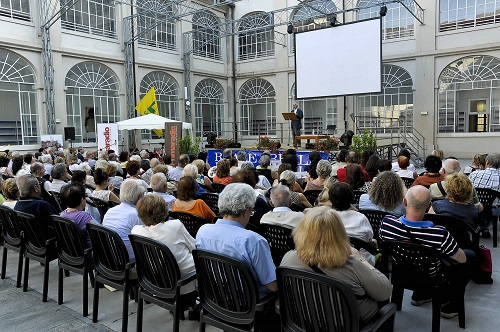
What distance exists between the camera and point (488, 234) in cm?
485

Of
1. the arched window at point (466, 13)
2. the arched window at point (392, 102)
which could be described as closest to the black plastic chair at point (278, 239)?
the arched window at point (392, 102)

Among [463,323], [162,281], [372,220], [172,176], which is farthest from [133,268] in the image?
[172,176]

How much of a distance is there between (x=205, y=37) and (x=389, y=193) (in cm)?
1826

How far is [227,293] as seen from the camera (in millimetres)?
2223

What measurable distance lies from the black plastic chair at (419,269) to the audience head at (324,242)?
34.3 inches

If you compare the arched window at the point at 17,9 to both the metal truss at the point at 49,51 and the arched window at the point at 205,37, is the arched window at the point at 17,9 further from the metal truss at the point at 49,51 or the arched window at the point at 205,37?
the arched window at the point at 205,37

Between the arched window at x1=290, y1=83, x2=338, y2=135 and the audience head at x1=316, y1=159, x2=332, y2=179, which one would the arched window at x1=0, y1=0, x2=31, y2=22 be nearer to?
the arched window at x1=290, y1=83, x2=338, y2=135

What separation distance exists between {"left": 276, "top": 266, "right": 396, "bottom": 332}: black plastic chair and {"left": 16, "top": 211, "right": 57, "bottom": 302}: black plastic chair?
235 cm

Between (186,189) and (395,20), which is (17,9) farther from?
(395,20)

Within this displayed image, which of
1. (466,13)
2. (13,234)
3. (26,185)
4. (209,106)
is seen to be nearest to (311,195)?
(26,185)

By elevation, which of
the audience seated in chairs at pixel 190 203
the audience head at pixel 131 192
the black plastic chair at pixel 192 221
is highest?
the audience head at pixel 131 192

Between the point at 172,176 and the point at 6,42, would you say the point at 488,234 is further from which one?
the point at 6,42

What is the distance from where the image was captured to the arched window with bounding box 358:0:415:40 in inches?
637

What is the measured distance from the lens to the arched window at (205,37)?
63.0 feet
